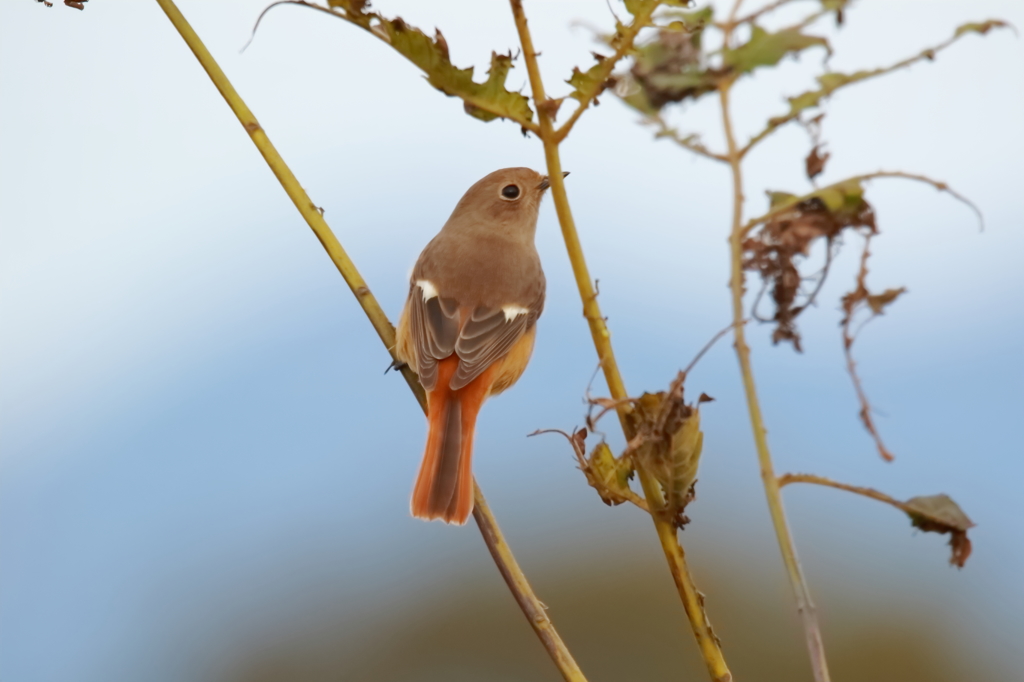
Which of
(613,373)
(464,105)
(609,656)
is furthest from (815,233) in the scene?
(609,656)

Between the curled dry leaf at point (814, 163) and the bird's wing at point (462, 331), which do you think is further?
the bird's wing at point (462, 331)

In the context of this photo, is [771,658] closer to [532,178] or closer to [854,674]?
[854,674]

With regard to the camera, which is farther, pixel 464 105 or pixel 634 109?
pixel 464 105

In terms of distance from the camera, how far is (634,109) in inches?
53.6

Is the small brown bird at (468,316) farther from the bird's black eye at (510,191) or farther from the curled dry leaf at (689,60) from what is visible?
the curled dry leaf at (689,60)

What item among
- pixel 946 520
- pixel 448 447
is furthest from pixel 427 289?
pixel 946 520

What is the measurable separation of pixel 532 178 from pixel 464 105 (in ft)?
9.83

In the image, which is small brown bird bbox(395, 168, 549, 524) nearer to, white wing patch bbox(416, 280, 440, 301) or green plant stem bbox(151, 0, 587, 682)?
white wing patch bbox(416, 280, 440, 301)

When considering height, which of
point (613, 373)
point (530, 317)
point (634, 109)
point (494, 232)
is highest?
point (494, 232)

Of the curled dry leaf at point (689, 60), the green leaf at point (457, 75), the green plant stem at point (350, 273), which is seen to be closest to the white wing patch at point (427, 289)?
the green plant stem at point (350, 273)

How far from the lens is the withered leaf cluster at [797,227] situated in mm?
1203

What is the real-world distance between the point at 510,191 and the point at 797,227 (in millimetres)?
3211

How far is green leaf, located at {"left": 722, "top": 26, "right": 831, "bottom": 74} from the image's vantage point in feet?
3.96

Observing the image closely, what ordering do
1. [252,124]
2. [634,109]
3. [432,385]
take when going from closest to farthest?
[634,109]
[252,124]
[432,385]
